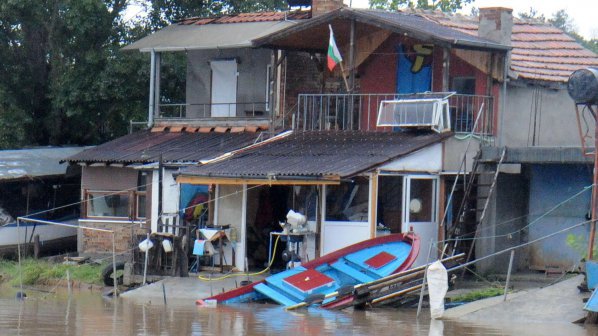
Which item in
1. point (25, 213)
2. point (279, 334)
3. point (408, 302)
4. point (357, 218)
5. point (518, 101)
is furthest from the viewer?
point (25, 213)

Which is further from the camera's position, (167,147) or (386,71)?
(167,147)

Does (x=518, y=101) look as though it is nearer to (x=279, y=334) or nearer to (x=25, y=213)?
(x=279, y=334)

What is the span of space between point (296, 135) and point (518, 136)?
15.8ft

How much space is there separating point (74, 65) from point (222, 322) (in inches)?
601

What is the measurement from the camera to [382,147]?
72.8ft

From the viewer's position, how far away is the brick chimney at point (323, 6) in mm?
27688

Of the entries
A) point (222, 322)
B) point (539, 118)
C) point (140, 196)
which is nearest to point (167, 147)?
point (140, 196)

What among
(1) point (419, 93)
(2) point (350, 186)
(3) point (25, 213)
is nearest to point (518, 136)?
(1) point (419, 93)

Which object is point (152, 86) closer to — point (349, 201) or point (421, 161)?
point (349, 201)

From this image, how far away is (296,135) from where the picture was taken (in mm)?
24875

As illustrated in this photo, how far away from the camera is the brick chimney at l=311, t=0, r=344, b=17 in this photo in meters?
27.7

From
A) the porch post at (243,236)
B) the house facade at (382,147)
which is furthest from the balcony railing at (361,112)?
the porch post at (243,236)

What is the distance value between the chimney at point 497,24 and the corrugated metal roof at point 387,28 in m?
0.46

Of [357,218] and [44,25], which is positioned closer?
[357,218]
